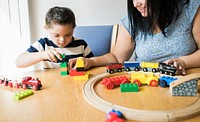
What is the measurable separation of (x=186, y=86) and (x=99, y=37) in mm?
861

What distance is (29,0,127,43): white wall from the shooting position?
6.07 ft

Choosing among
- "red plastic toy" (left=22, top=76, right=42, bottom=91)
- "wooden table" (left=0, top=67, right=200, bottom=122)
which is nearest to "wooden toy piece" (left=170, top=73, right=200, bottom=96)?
"wooden table" (left=0, top=67, right=200, bottom=122)

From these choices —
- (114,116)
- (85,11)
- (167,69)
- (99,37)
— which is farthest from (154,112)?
(85,11)

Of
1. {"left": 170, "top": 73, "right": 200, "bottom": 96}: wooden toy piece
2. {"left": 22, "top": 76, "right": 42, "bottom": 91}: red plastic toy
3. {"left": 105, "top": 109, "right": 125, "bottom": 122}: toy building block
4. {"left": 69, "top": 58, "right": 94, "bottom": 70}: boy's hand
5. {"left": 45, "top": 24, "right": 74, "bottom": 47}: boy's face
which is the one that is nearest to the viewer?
{"left": 105, "top": 109, "right": 125, "bottom": 122}: toy building block

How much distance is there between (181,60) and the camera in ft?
3.15

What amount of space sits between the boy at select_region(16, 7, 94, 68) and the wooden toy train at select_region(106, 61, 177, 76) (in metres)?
0.26

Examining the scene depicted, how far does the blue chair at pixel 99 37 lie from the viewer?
1.46 m

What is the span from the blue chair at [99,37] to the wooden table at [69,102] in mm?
654

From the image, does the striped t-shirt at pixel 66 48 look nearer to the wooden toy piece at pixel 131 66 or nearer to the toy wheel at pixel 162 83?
the wooden toy piece at pixel 131 66

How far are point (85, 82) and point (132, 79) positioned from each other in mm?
160

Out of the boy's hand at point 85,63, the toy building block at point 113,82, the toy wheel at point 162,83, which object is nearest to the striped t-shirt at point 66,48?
the boy's hand at point 85,63

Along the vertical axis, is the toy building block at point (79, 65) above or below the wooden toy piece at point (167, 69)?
above

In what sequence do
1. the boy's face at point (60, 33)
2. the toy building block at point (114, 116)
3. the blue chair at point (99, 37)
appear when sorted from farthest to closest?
the blue chair at point (99, 37)
the boy's face at point (60, 33)
the toy building block at point (114, 116)

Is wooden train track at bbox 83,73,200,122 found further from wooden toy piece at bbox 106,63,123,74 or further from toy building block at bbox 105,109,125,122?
wooden toy piece at bbox 106,63,123,74
